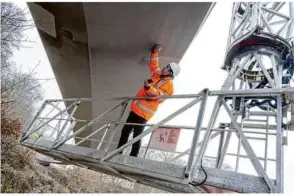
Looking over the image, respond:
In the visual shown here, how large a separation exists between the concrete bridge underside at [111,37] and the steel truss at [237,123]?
1.00m

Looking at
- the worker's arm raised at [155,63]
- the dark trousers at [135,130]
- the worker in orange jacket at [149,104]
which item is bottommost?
the dark trousers at [135,130]

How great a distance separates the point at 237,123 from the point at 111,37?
3.33m

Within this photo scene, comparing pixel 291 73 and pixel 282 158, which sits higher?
pixel 291 73

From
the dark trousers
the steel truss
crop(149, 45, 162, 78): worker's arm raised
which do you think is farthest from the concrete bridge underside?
the dark trousers

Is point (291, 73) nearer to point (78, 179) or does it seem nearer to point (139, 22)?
point (139, 22)

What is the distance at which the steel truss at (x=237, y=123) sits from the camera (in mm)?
2469

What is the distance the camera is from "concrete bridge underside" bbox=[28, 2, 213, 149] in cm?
439

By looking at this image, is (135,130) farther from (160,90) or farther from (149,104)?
(160,90)

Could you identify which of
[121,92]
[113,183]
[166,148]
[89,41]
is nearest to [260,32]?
[166,148]

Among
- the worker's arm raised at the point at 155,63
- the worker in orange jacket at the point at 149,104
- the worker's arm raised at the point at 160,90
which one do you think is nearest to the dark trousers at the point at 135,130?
the worker in orange jacket at the point at 149,104

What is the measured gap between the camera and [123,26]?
4.76 meters

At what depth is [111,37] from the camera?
5109mm

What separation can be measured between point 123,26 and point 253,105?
2.82 m

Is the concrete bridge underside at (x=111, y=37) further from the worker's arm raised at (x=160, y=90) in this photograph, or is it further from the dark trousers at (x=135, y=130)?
the dark trousers at (x=135, y=130)
